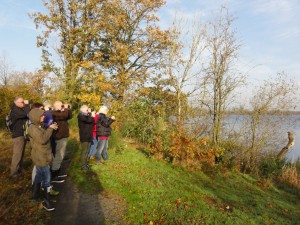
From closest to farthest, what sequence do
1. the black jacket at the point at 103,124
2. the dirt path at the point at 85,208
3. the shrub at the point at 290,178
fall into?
1. the dirt path at the point at 85,208
2. the black jacket at the point at 103,124
3. the shrub at the point at 290,178

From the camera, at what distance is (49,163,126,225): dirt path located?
424 centimetres

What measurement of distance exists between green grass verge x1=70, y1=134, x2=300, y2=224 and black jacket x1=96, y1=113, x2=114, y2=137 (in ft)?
3.55

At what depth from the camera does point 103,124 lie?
7.42 metres

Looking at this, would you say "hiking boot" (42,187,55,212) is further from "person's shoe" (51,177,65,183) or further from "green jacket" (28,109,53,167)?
"person's shoe" (51,177,65,183)

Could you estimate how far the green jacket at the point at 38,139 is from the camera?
→ 4426 millimetres

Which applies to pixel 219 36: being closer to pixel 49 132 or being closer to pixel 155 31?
pixel 155 31

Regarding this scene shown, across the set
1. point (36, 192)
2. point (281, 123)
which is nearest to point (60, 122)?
point (36, 192)

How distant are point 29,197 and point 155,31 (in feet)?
48.4

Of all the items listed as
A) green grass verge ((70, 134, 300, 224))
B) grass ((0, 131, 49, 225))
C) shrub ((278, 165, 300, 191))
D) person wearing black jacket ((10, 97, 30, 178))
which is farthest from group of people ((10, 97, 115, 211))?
shrub ((278, 165, 300, 191))

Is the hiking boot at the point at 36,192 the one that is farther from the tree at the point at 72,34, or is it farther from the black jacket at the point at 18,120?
the tree at the point at 72,34

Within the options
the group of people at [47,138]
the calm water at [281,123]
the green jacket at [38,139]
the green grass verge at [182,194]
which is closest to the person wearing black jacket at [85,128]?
the group of people at [47,138]

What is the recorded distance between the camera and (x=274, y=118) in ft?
35.3

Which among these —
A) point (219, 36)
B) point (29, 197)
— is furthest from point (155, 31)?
point (29, 197)

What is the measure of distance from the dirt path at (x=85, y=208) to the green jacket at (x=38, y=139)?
100 cm
